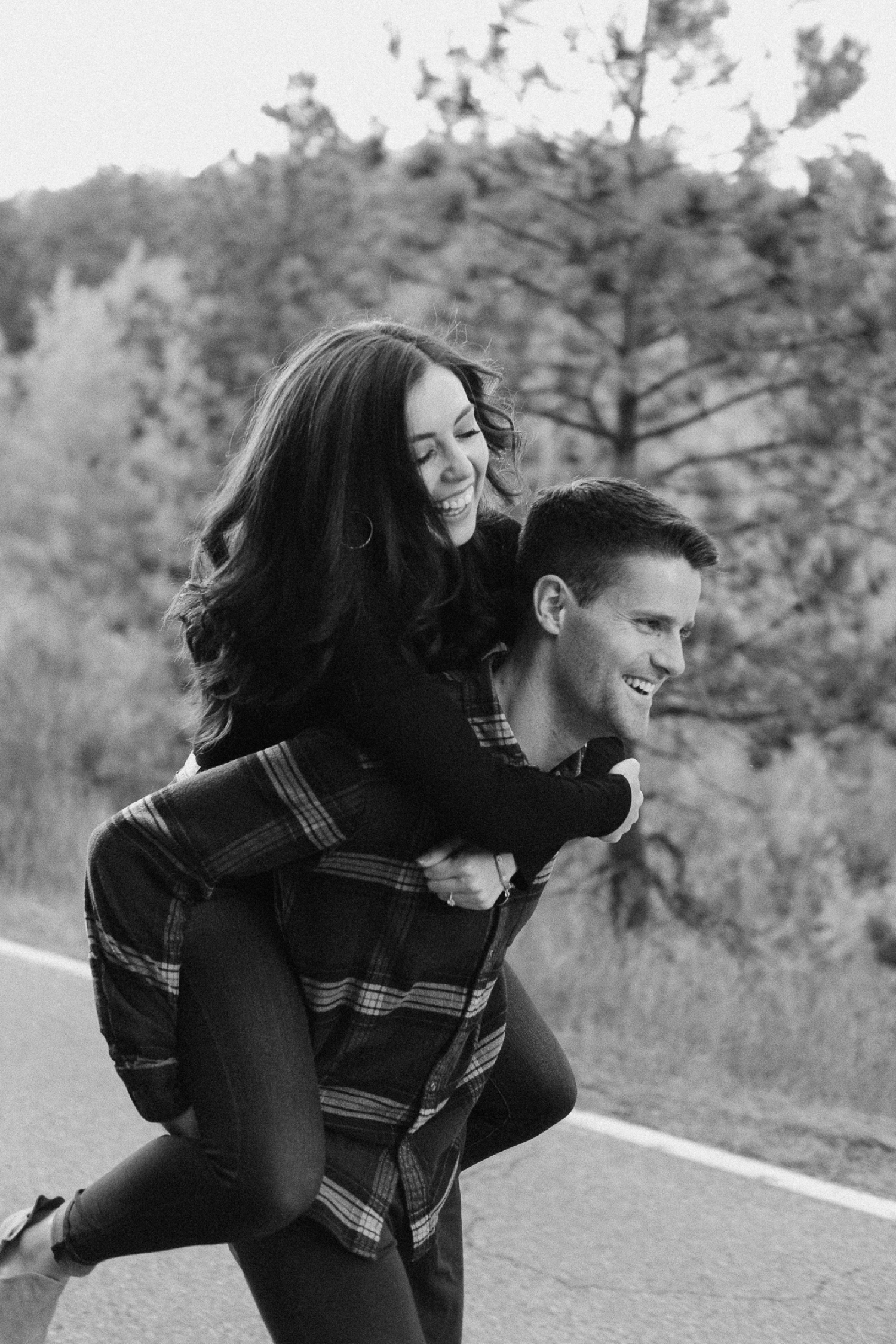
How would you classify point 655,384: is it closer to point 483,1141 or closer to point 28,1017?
point 28,1017

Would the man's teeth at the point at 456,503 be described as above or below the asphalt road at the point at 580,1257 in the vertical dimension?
above

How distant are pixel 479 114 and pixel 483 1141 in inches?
247

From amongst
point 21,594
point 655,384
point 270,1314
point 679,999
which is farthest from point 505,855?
point 21,594

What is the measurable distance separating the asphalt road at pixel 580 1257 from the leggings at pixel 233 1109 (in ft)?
3.13

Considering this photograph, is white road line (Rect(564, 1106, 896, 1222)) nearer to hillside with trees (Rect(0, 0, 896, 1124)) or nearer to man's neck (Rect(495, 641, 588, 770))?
hillside with trees (Rect(0, 0, 896, 1124))

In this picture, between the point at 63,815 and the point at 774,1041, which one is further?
the point at 63,815

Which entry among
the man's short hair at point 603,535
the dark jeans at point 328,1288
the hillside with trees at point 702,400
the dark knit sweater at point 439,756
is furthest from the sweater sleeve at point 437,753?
the hillside with trees at point 702,400

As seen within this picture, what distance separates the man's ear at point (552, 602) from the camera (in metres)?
2.18

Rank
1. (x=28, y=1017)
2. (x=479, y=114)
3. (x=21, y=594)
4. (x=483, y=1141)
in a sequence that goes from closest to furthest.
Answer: (x=483, y=1141) → (x=28, y=1017) → (x=479, y=114) → (x=21, y=594)

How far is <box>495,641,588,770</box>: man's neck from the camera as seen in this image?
7.31 feet

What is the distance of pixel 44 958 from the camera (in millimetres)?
6047

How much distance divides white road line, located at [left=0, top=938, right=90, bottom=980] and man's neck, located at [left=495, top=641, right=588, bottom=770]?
3.91 metres

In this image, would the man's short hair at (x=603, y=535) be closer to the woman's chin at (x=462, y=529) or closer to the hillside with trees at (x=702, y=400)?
the woman's chin at (x=462, y=529)

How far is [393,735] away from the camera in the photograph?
2039 mm
